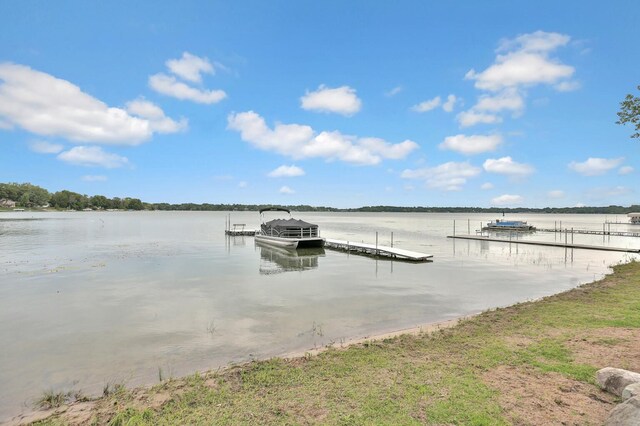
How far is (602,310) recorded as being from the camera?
9.79m

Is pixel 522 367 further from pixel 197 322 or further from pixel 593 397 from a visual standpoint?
pixel 197 322

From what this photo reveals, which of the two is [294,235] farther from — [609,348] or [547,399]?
[547,399]

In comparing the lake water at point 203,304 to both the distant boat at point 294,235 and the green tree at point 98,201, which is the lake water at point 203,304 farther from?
the green tree at point 98,201

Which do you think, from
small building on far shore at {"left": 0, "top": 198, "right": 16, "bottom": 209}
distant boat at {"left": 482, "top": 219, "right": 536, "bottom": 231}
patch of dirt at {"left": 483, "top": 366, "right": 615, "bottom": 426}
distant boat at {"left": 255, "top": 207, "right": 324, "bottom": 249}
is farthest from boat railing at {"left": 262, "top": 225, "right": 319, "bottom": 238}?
small building on far shore at {"left": 0, "top": 198, "right": 16, "bottom": 209}

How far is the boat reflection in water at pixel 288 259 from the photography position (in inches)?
884

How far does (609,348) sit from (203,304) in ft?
39.5

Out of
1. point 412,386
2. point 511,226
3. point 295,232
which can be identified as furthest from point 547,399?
point 511,226

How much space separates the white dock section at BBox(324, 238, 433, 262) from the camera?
84.9 ft

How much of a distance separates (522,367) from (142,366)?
7.85m

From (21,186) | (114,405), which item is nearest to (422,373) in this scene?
(114,405)

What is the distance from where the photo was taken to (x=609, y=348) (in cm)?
663

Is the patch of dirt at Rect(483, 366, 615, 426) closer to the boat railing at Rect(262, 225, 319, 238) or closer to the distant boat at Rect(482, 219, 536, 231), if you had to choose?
the boat railing at Rect(262, 225, 319, 238)

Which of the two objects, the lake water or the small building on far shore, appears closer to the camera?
the lake water

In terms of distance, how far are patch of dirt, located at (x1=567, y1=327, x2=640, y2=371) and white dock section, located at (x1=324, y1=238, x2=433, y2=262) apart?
58.6 feet
